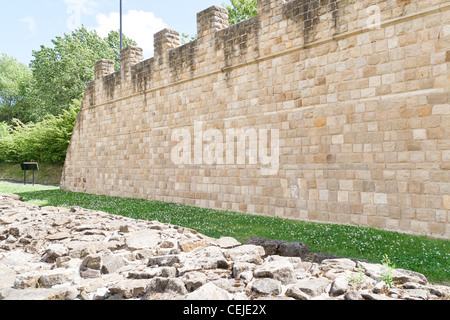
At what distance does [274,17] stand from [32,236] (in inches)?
279

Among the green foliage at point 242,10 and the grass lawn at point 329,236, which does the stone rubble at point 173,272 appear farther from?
the green foliage at point 242,10

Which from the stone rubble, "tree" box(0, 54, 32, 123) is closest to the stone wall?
the stone rubble

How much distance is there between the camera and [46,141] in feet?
78.4

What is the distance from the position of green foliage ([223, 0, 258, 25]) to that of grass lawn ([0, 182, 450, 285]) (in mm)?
18638

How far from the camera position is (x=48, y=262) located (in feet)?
17.0

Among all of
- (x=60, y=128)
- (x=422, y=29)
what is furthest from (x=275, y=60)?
(x=60, y=128)

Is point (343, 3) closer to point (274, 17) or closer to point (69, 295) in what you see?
point (274, 17)

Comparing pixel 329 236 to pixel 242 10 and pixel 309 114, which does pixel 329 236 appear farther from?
pixel 242 10

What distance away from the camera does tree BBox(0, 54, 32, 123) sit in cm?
4503

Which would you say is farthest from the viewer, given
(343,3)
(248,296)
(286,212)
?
(286,212)
